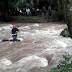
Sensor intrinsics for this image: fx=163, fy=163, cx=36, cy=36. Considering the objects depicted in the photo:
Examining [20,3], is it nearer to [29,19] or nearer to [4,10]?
[29,19]

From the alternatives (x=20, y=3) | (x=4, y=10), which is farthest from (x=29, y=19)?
(x=4, y=10)

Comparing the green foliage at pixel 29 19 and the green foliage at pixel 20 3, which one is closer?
the green foliage at pixel 20 3

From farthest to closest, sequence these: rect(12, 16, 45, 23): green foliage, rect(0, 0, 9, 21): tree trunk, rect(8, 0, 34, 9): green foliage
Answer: rect(0, 0, 9, 21): tree trunk
rect(12, 16, 45, 23): green foliage
rect(8, 0, 34, 9): green foliage

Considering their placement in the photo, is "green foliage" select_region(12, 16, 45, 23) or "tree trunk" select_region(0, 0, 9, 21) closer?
"green foliage" select_region(12, 16, 45, 23)

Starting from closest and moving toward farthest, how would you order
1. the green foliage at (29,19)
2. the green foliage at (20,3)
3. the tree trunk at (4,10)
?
the green foliage at (20,3) < the green foliage at (29,19) < the tree trunk at (4,10)

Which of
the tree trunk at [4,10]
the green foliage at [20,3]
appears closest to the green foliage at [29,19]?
the tree trunk at [4,10]

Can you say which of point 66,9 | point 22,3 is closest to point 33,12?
point 22,3

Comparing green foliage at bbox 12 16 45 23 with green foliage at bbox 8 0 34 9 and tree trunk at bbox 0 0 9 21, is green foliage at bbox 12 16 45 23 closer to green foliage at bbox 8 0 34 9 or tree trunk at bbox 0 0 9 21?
tree trunk at bbox 0 0 9 21

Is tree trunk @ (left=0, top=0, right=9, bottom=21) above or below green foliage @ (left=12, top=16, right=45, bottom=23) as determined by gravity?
above

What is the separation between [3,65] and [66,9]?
404 cm

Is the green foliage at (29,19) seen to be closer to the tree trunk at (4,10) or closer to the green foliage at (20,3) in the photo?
the tree trunk at (4,10)

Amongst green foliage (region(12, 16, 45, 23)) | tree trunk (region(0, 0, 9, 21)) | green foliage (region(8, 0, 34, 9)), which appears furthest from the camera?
tree trunk (region(0, 0, 9, 21))

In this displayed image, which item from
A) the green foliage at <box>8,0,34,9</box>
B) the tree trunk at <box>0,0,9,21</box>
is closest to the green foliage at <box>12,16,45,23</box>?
the tree trunk at <box>0,0,9,21</box>

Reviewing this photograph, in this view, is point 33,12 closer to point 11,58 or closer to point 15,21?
point 15,21
